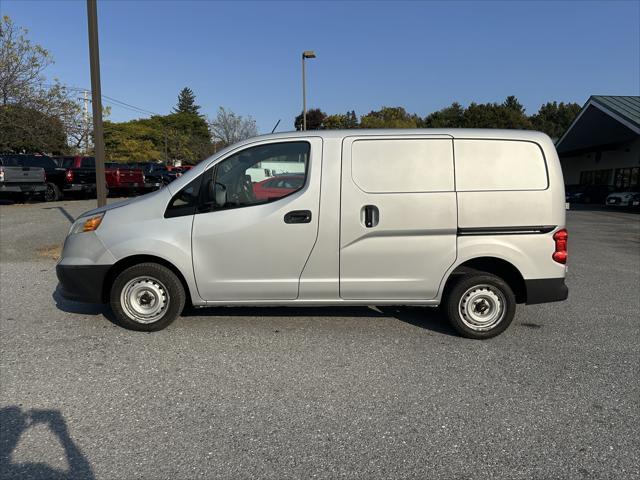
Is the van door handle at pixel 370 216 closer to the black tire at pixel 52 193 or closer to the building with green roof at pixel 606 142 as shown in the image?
the black tire at pixel 52 193

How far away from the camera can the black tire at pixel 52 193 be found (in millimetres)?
18169

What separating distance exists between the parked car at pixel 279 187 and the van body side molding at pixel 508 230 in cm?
161

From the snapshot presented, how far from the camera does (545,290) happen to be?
437 cm

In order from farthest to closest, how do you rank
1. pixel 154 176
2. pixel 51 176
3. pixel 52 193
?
pixel 154 176, pixel 52 193, pixel 51 176

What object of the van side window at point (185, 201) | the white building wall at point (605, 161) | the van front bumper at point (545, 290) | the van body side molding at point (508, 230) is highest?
the white building wall at point (605, 161)

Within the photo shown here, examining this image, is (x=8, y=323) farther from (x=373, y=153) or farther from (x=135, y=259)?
(x=373, y=153)

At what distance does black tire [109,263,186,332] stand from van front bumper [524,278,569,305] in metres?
3.37

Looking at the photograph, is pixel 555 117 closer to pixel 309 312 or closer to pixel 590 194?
pixel 590 194

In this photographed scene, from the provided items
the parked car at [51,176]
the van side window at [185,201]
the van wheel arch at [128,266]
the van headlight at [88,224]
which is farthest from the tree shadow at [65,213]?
the van side window at [185,201]

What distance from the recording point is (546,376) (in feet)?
12.1

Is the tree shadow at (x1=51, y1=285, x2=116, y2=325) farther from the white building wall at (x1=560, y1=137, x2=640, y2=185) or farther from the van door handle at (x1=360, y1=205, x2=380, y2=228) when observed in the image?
the white building wall at (x1=560, y1=137, x2=640, y2=185)

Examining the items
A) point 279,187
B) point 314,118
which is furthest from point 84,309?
point 314,118

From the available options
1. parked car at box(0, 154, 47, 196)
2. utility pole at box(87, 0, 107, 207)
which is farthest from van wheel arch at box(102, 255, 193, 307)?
parked car at box(0, 154, 47, 196)

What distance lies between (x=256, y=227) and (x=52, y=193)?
57.8 ft
